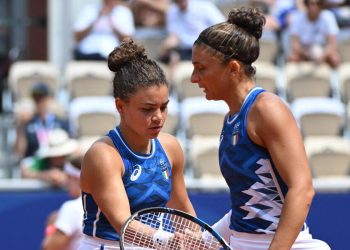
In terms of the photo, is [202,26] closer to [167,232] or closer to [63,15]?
[63,15]

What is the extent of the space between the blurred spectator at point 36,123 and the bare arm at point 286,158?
15.3 feet

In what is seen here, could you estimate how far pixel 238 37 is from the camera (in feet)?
12.1

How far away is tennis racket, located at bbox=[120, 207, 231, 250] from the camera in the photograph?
3395 mm

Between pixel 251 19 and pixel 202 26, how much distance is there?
5.71m

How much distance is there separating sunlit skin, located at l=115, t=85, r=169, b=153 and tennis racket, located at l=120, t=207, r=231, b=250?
0.32 m

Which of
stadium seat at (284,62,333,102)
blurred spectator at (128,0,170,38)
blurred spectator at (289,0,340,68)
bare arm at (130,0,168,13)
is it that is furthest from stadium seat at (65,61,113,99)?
blurred spectator at (289,0,340,68)

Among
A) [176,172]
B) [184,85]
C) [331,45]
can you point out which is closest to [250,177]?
[176,172]

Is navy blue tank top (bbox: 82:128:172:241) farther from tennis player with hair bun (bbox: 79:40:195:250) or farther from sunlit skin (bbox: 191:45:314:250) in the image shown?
sunlit skin (bbox: 191:45:314:250)

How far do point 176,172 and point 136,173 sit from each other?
0.89ft

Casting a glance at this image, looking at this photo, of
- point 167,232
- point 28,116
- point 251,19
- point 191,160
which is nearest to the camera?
point 167,232

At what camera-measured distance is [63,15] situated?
1005 centimetres

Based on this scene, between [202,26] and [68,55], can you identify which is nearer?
[202,26]

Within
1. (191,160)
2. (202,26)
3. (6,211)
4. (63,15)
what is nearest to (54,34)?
(63,15)

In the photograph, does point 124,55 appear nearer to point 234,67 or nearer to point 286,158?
point 234,67
